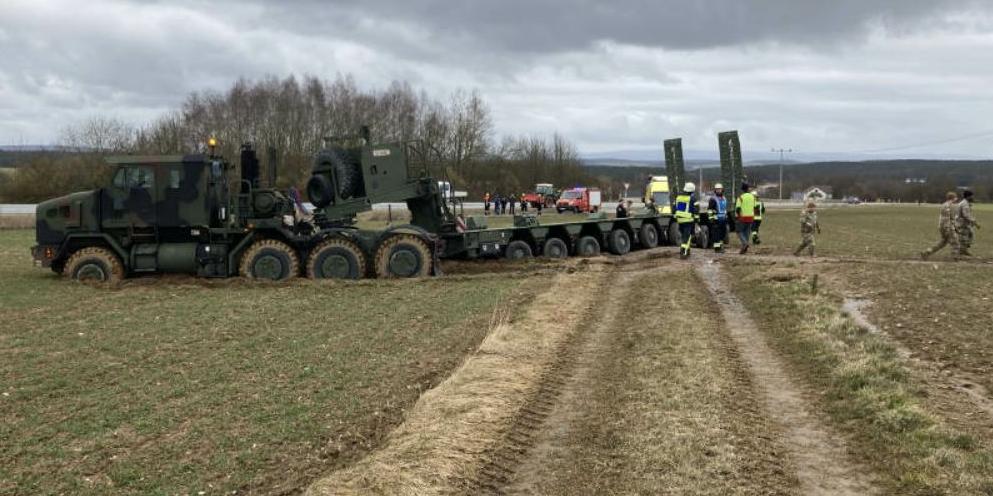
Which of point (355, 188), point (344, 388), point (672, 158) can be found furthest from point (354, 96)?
point (344, 388)

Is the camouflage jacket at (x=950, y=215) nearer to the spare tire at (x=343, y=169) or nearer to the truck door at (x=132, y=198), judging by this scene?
the spare tire at (x=343, y=169)

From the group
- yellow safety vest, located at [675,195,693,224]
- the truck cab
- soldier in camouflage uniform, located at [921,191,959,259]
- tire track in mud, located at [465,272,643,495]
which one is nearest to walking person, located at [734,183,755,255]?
yellow safety vest, located at [675,195,693,224]

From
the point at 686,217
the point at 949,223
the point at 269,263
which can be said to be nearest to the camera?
the point at 269,263

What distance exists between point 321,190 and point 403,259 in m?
2.49

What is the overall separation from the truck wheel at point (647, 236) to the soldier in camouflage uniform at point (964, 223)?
768cm

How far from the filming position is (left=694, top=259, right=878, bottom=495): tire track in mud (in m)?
5.68

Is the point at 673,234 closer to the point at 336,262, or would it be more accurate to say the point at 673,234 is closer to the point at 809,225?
the point at 809,225

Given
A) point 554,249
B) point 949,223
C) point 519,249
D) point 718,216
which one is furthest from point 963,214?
point 519,249

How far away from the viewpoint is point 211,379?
8766 mm

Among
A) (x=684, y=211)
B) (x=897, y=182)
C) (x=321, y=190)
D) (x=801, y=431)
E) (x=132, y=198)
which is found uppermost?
(x=897, y=182)

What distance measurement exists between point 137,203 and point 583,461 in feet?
46.1

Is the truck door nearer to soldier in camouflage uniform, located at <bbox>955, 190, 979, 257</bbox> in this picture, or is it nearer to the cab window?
the cab window

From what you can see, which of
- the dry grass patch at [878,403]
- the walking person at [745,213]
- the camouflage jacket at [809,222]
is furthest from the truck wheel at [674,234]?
the dry grass patch at [878,403]

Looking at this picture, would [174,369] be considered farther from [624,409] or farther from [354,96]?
[354,96]
